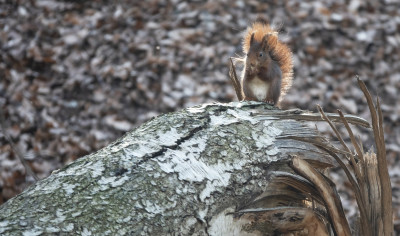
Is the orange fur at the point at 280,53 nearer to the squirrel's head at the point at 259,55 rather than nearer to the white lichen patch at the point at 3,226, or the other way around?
the squirrel's head at the point at 259,55

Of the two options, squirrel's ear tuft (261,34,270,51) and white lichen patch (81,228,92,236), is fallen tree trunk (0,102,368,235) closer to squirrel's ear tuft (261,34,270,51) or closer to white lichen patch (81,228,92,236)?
white lichen patch (81,228,92,236)

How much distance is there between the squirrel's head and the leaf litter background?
3.34 feet

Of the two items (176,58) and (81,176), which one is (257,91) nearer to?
(81,176)

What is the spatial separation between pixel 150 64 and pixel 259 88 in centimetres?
184

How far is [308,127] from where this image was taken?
2.05m

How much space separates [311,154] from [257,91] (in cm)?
88

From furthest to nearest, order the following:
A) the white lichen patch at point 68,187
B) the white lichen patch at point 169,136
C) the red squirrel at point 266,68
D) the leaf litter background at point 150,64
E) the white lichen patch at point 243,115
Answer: the leaf litter background at point 150,64 < the red squirrel at point 266,68 < the white lichen patch at point 243,115 < the white lichen patch at point 169,136 < the white lichen patch at point 68,187

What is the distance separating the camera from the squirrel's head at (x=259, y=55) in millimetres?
2805

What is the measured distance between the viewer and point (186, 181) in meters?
1.61

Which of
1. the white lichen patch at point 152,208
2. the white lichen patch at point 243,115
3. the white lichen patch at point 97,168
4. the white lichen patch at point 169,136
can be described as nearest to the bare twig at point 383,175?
the white lichen patch at point 243,115

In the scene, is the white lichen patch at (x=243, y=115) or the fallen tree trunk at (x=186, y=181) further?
the white lichen patch at (x=243, y=115)

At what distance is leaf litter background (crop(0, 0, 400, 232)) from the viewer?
→ 385 cm

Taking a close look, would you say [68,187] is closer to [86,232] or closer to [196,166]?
[86,232]

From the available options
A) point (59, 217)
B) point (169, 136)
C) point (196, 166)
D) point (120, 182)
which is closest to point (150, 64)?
point (169, 136)
